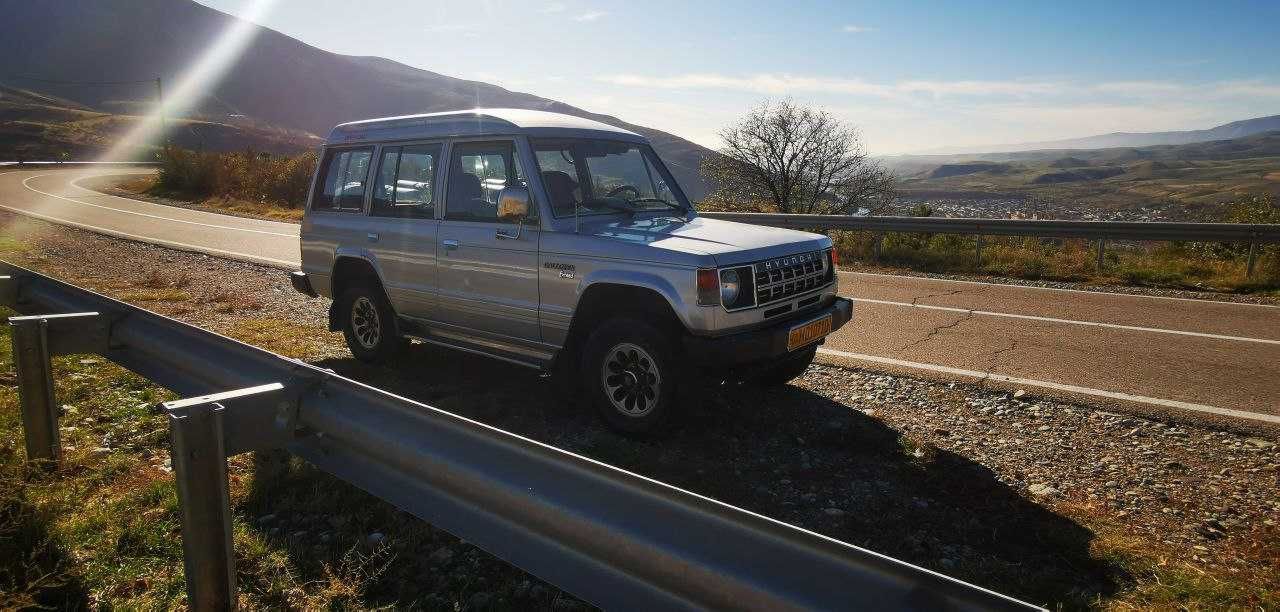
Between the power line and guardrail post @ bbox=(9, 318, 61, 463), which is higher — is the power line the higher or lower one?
the higher one

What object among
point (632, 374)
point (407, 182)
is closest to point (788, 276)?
point (632, 374)

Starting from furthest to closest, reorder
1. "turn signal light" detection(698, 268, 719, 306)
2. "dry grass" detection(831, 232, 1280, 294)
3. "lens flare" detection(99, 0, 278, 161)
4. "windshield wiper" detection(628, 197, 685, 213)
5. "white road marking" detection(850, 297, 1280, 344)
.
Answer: "lens flare" detection(99, 0, 278, 161), "dry grass" detection(831, 232, 1280, 294), "white road marking" detection(850, 297, 1280, 344), "windshield wiper" detection(628, 197, 685, 213), "turn signal light" detection(698, 268, 719, 306)

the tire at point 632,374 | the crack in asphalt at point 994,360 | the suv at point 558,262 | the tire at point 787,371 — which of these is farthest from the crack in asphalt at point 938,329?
the tire at point 632,374

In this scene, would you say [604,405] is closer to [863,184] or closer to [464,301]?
[464,301]

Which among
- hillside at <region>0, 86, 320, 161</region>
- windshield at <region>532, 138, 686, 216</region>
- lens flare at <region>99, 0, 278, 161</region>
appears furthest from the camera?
lens flare at <region>99, 0, 278, 161</region>

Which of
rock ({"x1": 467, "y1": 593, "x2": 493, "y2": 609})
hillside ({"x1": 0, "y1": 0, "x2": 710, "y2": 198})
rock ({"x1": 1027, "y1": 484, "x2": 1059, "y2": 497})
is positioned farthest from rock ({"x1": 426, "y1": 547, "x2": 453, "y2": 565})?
hillside ({"x1": 0, "y1": 0, "x2": 710, "y2": 198})

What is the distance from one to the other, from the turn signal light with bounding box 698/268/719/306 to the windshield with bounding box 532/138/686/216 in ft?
4.22

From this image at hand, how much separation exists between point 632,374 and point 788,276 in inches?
47.4

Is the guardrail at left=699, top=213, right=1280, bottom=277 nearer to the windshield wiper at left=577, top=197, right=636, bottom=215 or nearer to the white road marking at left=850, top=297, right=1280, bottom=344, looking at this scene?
the white road marking at left=850, top=297, right=1280, bottom=344

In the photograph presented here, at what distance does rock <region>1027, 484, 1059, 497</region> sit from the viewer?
4127 millimetres

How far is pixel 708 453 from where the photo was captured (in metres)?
4.64

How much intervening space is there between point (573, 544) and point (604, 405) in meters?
3.02

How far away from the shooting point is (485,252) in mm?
5445

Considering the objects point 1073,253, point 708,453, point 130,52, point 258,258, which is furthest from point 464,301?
point 130,52
